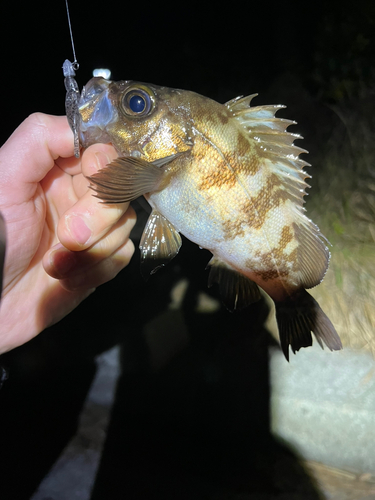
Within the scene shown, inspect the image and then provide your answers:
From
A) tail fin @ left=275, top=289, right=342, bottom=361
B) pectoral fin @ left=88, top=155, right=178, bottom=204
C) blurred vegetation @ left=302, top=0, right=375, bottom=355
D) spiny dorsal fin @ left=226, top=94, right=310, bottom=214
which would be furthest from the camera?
Result: blurred vegetation @ left=302, top=0, right=375, bottom=355

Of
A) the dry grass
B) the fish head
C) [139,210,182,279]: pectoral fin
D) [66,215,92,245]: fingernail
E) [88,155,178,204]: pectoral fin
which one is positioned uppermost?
the fish head

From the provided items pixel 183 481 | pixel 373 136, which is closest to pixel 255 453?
pixel 183 481

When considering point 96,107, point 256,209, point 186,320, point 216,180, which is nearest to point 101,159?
point 96,107

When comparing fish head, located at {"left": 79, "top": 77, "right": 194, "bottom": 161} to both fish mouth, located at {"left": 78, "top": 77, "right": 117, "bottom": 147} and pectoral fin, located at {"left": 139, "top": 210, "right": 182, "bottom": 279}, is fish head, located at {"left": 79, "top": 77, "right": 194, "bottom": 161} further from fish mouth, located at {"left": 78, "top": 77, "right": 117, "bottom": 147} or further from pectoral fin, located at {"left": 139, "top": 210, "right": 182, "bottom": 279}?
pectoral fin, located at {"left": 139, "top": 210, "right": 182, "bottom": 279}

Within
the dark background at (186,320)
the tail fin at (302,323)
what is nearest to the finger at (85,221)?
the tail fin at (302,323)

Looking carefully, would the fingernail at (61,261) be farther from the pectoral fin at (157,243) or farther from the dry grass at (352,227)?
the dry grass at (352,227)

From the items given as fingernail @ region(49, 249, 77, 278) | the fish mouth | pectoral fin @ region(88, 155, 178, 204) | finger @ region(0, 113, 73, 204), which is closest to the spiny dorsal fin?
pectoral fin @ region(88, 155, 178, 204)

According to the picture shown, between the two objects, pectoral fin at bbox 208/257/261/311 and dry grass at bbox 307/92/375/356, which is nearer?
pectoral fin at bbox 208/257/261/311
